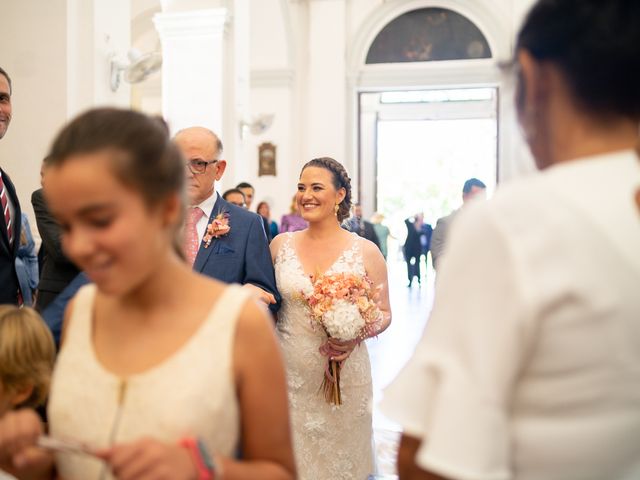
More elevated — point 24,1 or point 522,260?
point 24,1

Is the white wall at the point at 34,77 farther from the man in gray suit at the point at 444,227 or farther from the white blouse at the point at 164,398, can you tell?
the white blouse at the point at 164,398

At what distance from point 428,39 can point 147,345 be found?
1724 centimetres

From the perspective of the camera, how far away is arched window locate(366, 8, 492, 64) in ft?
56.5

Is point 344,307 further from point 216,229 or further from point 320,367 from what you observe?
point 216,229

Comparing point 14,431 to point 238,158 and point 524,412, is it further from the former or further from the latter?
point 238,158

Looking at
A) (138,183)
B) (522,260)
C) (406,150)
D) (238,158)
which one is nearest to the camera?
(522,260)

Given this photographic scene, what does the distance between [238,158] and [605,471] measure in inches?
Answer: 415

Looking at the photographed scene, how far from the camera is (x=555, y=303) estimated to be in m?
1.06

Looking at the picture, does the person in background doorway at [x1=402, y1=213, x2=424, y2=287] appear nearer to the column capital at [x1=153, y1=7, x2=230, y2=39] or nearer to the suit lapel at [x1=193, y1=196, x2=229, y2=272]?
the column capital at [x1=153, y1=7, x2=230, y2=39]

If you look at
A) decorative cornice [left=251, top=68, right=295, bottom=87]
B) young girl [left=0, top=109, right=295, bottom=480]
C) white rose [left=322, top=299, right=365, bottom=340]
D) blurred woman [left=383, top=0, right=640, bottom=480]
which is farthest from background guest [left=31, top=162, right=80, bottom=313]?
decorative cornice [left=251, top=68, right=295, bottom=87]

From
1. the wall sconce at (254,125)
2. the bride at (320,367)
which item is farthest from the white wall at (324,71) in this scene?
the bride at (320,367)

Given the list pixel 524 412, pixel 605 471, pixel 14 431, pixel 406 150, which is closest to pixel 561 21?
pixel 524 412

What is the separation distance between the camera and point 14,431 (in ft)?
4.78

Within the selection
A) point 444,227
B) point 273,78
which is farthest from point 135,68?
point 273,78
